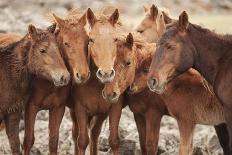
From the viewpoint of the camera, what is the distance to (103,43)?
43.6ft

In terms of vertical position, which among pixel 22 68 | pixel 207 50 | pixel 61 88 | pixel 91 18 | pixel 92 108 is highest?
pixel 91 18

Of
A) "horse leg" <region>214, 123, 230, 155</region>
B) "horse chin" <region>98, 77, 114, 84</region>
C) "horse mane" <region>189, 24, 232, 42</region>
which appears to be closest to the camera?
"horse chin" <region>98, 77, 114, 84</region>

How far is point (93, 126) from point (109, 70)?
260 centimetres

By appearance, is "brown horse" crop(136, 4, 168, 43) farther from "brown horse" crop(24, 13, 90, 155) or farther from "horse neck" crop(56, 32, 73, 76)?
"horse neck" crop(56, 32, 73, 76)

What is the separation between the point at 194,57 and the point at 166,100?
143cm

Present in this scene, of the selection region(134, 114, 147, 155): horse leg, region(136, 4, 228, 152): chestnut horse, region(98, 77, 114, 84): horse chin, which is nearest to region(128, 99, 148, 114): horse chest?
region(134, 114, 147, 155): horse leg

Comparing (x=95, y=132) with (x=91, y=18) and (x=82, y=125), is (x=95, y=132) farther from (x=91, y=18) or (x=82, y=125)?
(x=91, y=18)

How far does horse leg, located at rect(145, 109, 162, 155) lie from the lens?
14.3 meters

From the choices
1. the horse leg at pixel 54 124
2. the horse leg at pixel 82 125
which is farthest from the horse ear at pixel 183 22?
the horse leg at pixel 54 124

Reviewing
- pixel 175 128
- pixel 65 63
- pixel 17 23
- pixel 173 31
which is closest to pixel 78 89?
pixel 65 63

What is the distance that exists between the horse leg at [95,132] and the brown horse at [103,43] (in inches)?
74.7

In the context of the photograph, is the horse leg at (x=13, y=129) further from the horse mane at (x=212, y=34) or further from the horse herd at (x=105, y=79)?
the horse mane at (x=212, y=34)

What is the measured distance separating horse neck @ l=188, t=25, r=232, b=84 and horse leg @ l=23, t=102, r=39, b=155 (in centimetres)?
294

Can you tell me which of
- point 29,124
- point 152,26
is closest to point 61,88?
point 29,124
